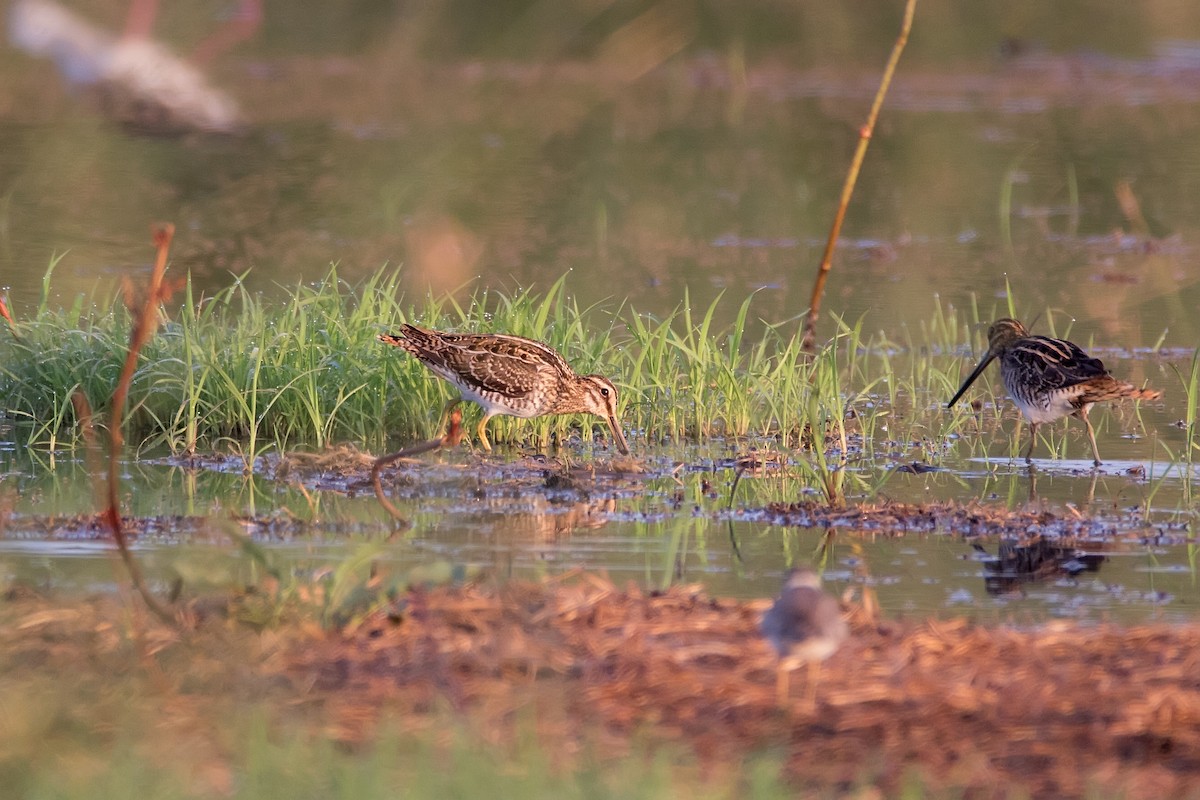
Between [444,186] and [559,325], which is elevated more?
[444,186]

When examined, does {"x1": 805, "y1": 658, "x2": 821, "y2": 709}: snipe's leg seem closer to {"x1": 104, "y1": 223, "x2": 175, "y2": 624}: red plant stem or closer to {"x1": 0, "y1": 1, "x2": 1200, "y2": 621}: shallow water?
{"x1": 0, "y1": 1, "x2": 1200, "y2": 621}: shallow water

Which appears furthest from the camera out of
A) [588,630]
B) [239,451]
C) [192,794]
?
[239,451]

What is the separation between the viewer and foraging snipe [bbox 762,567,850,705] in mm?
4953

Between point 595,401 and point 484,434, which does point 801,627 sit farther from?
point 484,434

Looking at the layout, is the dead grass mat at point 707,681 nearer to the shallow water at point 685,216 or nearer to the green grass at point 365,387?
the shallow water at point 685,216

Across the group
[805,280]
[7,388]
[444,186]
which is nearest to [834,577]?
[7,388]

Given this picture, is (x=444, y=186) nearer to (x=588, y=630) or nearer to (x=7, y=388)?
(x=7, y=388)

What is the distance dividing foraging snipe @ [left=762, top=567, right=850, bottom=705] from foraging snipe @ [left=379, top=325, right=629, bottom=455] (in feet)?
13.1

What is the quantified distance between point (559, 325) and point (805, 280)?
14.1 feet

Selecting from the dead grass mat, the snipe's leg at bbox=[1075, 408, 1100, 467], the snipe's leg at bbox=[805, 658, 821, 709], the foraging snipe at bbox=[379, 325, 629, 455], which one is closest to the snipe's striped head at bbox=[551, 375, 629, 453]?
the foraging snipe at bbox=[379, 325, 629, 455]

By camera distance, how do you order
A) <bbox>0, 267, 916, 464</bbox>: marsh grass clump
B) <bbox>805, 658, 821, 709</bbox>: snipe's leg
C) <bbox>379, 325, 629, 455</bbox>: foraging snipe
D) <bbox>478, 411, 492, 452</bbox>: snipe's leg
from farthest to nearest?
1. <bbox>478, 411, 492, 452</bbox>: snipe's leg
2. <bbox>0, 267, 916, 464</bbox>: marsh grass clump
3. <bbox>379, 325, 629, 455</bbox>: foraging snipe
4. <bbox>805, 658, 821, 709</bbox>: snipe's leg

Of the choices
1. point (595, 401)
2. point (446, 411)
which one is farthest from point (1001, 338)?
point (446, 411)

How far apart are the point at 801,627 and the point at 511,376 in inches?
165

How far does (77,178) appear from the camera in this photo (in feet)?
60.4
